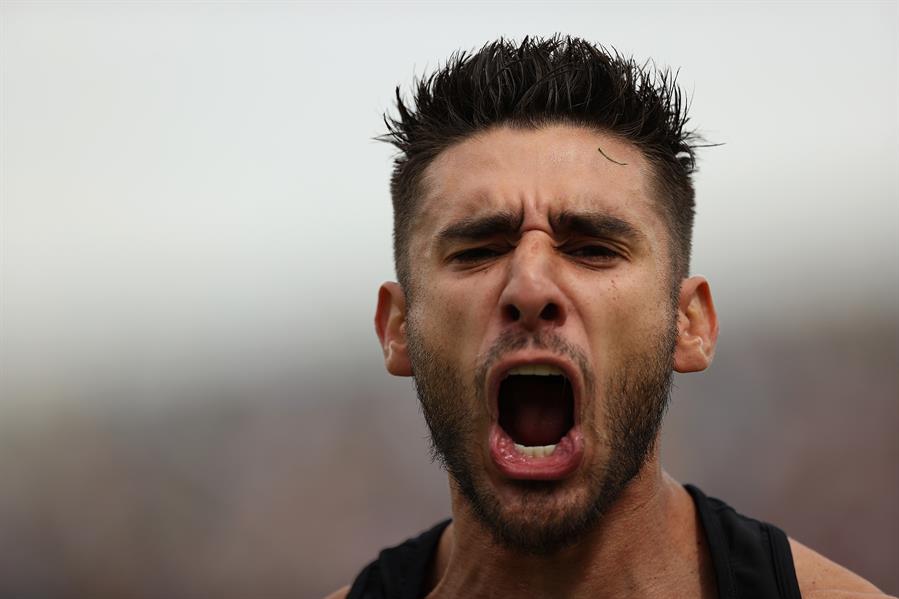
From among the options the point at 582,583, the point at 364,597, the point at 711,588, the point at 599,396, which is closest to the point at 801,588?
the point at 711,588

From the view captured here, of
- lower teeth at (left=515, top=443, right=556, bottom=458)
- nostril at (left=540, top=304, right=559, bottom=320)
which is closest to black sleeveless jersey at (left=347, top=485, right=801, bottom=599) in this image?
lower teeth at (left=515, top=443, right=556, bottom=458)

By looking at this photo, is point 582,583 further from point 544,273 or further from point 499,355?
point 544,273

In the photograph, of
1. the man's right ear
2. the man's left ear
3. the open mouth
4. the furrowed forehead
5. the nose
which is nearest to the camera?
the nose

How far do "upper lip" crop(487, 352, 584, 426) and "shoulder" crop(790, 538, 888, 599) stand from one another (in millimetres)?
1198

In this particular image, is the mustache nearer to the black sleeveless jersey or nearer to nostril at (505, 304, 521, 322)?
nostril at (505, 304, 521, 322)

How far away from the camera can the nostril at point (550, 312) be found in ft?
11.0

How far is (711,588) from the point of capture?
3.69m

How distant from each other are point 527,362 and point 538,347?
66mm

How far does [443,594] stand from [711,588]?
1.12 metres

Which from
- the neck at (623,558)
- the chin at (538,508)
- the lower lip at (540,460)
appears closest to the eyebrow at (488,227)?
the lower lip at (540,460)

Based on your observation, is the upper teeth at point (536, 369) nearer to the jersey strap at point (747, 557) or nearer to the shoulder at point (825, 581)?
the jersey strap at point (747, 557)

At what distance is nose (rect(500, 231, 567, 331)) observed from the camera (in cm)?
329

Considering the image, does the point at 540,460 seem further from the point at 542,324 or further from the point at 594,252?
the point at 594,252

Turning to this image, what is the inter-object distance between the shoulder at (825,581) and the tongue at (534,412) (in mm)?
1094
